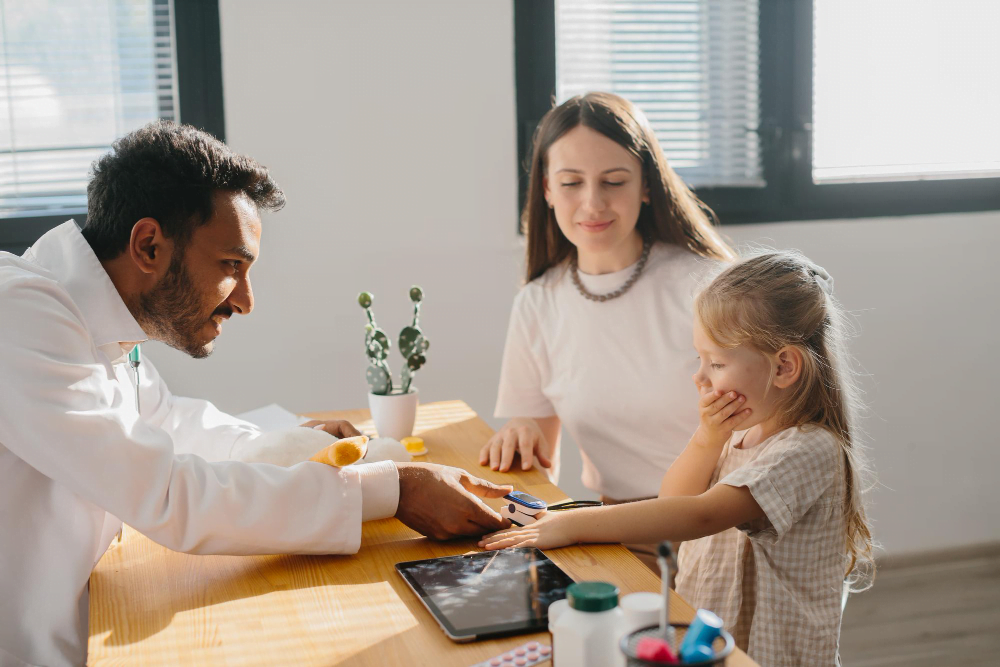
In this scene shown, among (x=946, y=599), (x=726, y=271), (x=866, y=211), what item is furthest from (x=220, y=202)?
(x=946, y=599)

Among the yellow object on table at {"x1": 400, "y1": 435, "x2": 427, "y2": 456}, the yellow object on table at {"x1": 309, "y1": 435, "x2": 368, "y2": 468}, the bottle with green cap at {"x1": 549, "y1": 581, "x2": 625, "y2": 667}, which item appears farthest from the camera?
the yellow object on table at {"x1": 400, "y1": 435, "x2": 427, "y2": 456}

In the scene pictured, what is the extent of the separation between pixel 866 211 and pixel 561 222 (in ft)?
4.76

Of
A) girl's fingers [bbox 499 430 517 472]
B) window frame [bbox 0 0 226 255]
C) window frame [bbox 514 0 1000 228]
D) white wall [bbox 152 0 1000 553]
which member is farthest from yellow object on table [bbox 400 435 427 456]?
window frame [bbox 514 0 1000 228]

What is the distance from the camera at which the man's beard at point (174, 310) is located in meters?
1.29

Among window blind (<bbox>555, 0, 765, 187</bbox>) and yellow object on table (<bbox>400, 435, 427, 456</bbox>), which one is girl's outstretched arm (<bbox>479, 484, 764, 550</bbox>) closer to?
yellow object on table (<bbox>400, 435, 427, 456</bbox>)

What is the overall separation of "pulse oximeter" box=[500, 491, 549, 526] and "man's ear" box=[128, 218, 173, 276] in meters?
0.59

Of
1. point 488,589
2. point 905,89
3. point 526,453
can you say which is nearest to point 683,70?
point 905,89

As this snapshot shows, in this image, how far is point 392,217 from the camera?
2.57 meters

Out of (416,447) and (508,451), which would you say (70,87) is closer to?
(416,447)

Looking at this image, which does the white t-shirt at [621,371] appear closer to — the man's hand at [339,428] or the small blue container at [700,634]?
the man's hand at [339,428]

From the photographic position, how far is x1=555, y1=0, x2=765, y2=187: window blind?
2.71 meters

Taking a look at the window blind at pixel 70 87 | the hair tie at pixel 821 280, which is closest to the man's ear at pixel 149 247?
the hair tie at pixel 821 280

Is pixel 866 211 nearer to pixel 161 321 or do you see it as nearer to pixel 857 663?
pixel 857 663

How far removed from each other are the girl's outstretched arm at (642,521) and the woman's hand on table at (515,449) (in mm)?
361
